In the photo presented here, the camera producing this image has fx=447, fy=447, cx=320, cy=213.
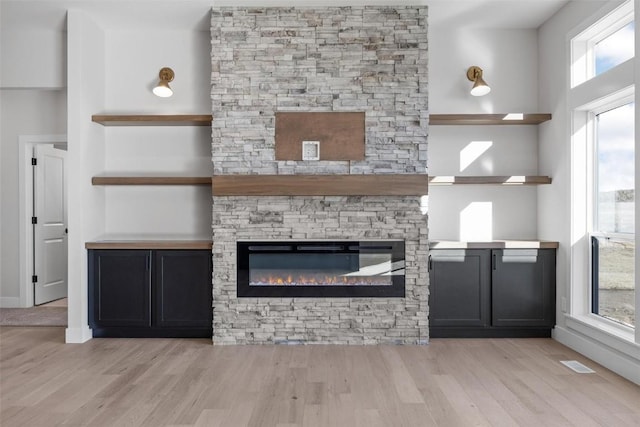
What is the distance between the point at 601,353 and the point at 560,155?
1.65 meters

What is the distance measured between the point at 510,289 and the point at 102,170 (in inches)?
155

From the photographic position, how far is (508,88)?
430cm

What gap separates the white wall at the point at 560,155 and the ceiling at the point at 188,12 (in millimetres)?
231

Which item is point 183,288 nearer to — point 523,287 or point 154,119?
point 154,119

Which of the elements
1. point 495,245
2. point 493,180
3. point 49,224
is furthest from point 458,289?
point 49,224

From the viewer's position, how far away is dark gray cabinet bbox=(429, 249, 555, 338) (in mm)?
3932

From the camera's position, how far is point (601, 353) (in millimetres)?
3248

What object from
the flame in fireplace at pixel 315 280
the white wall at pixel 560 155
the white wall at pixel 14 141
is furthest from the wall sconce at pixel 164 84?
the white wall at pixel 560 155

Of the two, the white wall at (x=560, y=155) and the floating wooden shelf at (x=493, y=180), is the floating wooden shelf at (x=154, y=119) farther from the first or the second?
the white wall at (x=560, y=155)

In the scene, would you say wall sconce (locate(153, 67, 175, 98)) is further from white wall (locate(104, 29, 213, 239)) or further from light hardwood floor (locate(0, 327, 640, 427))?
light hardwood floor (locate(0, 327, 640, 427))

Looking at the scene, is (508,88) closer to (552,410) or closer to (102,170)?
(552,410)

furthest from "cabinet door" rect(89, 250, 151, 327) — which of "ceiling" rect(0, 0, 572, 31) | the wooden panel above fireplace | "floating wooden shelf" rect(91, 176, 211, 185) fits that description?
"ceiling" rect(0, 0, 572, 31)

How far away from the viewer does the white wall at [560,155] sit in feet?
11.6

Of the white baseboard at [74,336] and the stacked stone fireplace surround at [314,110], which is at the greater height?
the stacked stone fireplace surround at [314,110]
